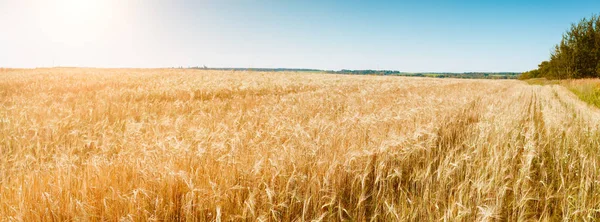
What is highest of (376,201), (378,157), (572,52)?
(572,52)

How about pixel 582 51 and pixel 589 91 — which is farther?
pixel 582 51

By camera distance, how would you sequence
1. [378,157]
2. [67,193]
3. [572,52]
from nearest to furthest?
[67,193], [378,157], [572,52]

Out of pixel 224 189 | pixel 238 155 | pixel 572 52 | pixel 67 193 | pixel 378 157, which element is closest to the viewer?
pixel 67 193

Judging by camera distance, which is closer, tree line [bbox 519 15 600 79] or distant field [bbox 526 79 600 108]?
distant field [bbox 526 79 600 108]

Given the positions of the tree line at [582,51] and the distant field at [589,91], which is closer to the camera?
the distant field at [589,91]

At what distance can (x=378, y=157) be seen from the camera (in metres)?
3.27

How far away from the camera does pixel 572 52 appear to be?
102 ft

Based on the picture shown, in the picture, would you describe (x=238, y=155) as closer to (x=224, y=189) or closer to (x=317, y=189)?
(x=224, y=189)

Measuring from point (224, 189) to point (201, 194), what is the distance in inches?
8.7

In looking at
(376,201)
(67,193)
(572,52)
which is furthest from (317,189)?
(572,52)

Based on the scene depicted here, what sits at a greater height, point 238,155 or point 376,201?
point 238,155

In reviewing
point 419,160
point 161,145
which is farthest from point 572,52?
point 161,145

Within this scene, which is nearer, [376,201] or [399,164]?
[376,201]

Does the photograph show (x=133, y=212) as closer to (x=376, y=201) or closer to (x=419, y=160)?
(x=376, y=201)
